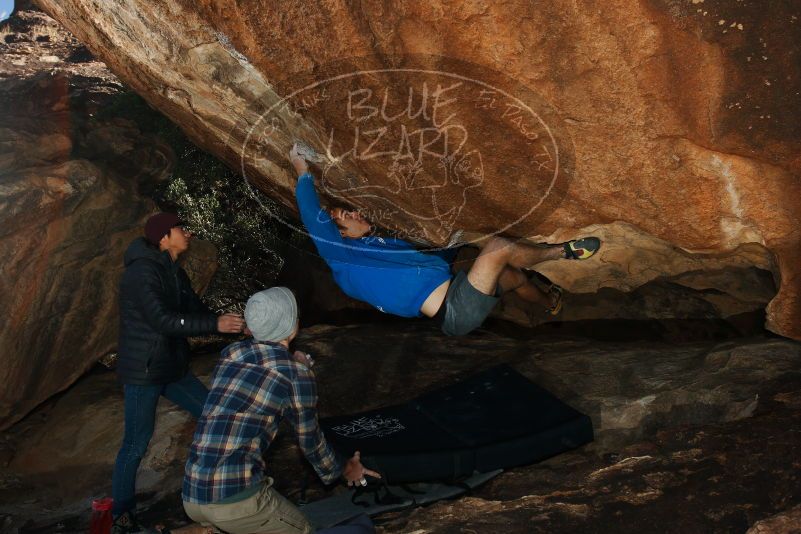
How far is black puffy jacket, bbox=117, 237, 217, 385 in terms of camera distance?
4199 mm

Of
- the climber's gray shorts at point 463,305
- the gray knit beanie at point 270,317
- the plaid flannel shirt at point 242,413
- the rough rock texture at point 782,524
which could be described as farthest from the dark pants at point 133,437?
the rough rock texture at point 782,524

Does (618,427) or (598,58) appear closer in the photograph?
(598,58)

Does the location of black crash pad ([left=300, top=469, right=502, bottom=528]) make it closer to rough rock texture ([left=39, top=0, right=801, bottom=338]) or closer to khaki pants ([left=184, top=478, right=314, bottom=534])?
khaki pants ([left=184, top=478, right=314, bottom=534])

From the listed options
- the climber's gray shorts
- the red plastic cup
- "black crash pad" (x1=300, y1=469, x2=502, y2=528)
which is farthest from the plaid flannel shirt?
the climber's gray shorts

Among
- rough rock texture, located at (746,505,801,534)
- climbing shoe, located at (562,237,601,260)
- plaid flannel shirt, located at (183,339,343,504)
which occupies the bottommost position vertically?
rough rock texture, located at (746,505,801,534)

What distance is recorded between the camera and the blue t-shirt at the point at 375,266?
471 cm

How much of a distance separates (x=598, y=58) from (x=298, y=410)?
2.38 m

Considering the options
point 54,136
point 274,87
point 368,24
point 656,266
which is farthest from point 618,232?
point 54,136

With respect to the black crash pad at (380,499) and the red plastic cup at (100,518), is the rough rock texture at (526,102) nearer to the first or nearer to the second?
the black crash pad at (380,499)

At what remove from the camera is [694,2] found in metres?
3.47

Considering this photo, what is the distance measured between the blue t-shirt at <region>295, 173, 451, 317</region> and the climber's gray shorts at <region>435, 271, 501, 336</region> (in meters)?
0.16

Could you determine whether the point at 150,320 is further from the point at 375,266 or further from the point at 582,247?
the point at 582,247

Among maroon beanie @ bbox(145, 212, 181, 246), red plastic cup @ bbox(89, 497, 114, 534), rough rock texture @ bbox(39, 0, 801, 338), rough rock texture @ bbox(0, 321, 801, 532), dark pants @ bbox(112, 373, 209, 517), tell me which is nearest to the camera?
rough rock texture @ bbox(0, 321, 801, 532)

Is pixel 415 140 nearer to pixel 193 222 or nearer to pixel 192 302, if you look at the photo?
pixel 192 302
